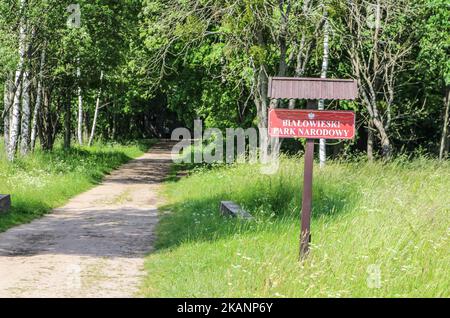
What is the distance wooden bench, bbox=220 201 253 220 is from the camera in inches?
453

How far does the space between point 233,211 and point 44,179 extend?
8899 mm

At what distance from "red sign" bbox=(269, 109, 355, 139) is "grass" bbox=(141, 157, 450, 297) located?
1.51 metres

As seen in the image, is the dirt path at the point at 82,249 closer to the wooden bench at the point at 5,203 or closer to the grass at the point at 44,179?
the grass at the point at 44,179

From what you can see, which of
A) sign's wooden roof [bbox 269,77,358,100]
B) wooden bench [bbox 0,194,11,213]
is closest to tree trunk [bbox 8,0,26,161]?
wooden bench [bbox 0,194,11,213]

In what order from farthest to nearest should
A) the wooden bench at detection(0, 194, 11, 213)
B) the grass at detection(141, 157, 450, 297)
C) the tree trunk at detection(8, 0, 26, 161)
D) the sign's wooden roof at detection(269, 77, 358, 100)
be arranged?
1. the tree trunk at detection(8, 0, 26, 161)
2. the wooden bench at detection(0, 194, 11, 213)
3. the sign's wooden roof at detection(269, 77, 358, 100)
4. the grass at detection(141, 157, 450, 297)

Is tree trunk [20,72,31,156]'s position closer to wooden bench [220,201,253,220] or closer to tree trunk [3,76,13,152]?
tree trunk [3,76,13,152]

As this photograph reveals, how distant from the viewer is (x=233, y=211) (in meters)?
11.9

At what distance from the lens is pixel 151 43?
25344mm

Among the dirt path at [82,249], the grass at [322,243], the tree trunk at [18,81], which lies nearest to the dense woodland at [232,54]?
the tree trunk at [18,81]

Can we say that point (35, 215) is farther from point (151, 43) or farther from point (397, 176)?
point (151, 43)

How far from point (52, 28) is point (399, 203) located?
15.6 m

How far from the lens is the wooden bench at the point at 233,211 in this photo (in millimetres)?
11509

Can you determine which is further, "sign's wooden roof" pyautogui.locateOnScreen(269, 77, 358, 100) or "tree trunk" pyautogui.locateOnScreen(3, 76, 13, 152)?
"tree trunk" pyautogui.locateOnScreen(3, 76, 13, 152)
